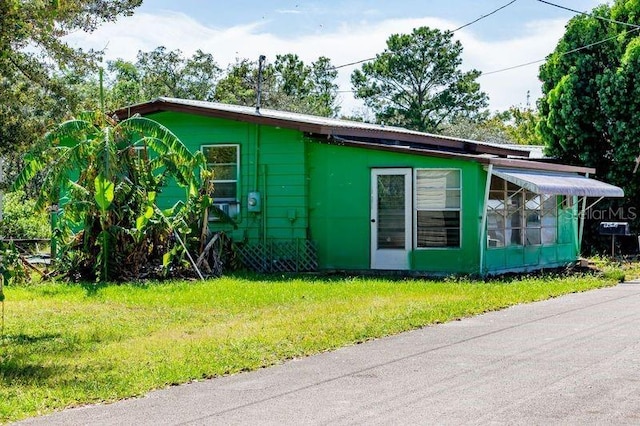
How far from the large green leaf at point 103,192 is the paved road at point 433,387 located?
7.11 m

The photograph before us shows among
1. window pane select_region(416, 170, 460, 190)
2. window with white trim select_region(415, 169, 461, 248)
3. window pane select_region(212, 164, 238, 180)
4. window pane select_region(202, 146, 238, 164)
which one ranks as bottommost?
window with white trim select_region(415, 169, 461, 248)

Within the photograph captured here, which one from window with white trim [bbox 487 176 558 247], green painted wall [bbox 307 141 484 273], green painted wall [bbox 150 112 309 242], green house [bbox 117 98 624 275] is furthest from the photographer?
green painted wall [bbox 150 112 309 242]

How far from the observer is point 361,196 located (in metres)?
18.4

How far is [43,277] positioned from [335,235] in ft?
19.7

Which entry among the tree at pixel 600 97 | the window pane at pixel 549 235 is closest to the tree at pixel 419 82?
the tree at pixel 600 97

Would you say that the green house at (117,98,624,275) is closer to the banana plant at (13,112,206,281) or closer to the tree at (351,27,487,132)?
the banana plant at (13,112,206,281)

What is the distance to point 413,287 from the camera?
1523 centimetres

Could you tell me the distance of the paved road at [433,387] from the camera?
661cm

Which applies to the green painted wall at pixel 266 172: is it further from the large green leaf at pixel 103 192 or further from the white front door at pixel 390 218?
the large green leaf at pixel 103 192

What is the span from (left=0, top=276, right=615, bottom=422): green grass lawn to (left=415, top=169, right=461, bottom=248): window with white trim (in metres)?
1.63

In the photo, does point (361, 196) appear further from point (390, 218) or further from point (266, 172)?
point (266, 172)

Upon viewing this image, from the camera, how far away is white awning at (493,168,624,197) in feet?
55.5

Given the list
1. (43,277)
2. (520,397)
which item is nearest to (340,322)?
(520,397)

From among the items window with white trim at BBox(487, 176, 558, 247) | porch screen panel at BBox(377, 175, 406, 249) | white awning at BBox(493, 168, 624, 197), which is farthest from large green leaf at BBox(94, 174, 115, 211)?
window with white trim at BBox(487, 176, 558, 247)
